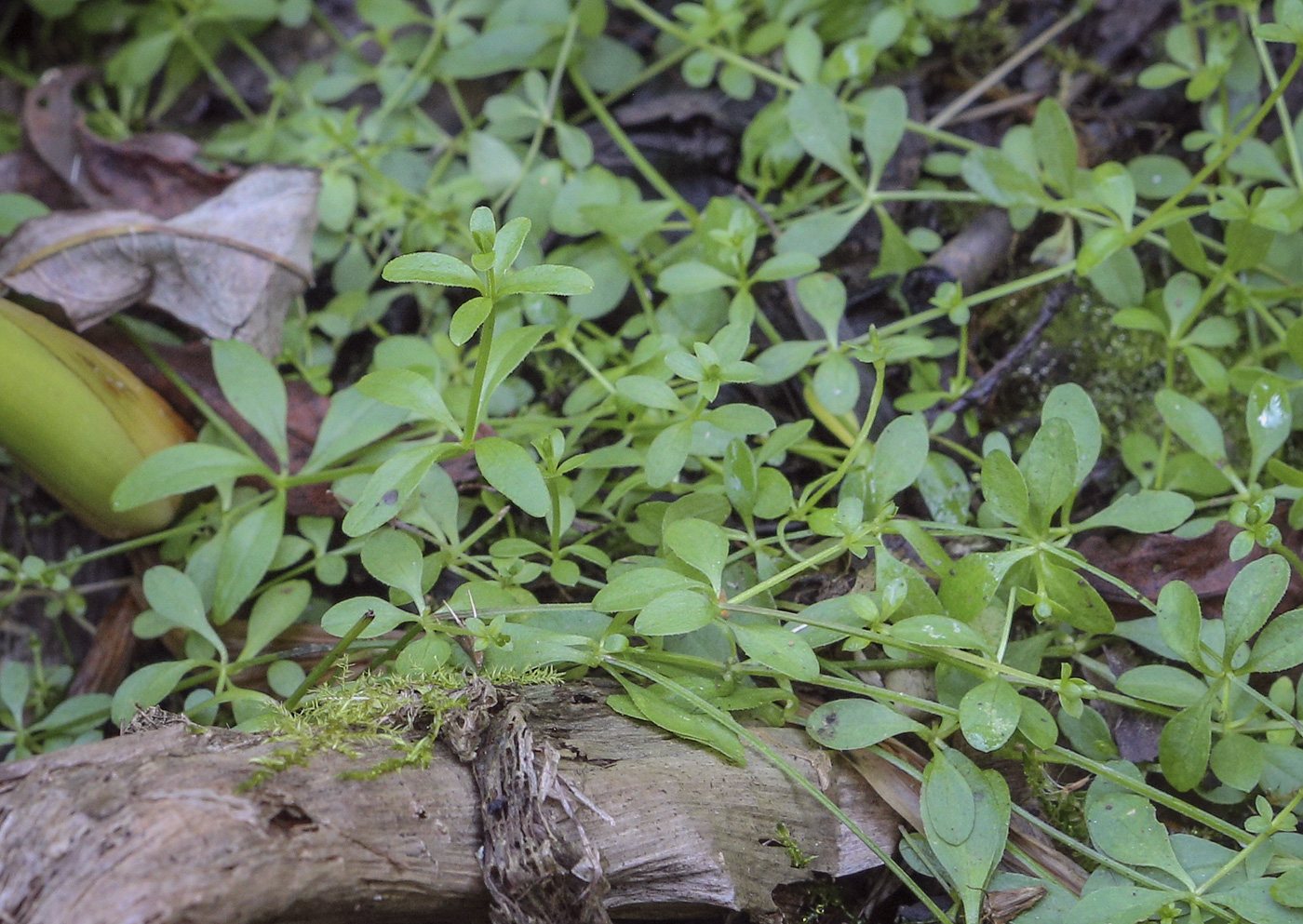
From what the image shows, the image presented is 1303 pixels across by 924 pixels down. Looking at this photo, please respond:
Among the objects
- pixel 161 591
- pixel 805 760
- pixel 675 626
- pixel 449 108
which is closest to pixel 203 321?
pixel 161 591

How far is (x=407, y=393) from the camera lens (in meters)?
1.40

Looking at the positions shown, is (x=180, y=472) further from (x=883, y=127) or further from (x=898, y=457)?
(x=883, y=127)

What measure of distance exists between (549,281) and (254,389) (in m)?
0.80

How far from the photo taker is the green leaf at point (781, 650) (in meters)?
1.24

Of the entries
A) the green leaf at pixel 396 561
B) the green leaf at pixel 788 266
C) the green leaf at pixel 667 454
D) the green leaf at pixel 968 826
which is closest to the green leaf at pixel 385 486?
the green leaf at pixel 396 561

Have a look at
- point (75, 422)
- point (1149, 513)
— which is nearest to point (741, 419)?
point (1149, 513)

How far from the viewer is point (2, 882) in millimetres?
963

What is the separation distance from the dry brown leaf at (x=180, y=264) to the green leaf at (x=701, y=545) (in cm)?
109

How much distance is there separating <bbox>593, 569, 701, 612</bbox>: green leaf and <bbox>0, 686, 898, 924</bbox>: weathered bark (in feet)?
0.53

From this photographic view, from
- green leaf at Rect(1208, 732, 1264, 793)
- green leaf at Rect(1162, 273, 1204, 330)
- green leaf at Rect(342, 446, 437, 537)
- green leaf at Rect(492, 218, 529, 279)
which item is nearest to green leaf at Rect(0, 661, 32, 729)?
green leaf at Rect(342, 446, 437, 537)

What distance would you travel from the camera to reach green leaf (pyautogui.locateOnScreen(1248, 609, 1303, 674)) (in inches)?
51.7

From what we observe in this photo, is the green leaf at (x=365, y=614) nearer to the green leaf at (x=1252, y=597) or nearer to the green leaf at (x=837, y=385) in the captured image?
the green leaf at (x=837, y=385)

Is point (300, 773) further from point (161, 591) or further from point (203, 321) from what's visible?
point (203, 321)

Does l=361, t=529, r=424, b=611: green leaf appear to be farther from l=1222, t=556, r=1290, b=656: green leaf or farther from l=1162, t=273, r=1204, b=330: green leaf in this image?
l=1162, t=273, r=1204, b=330: green leaf
